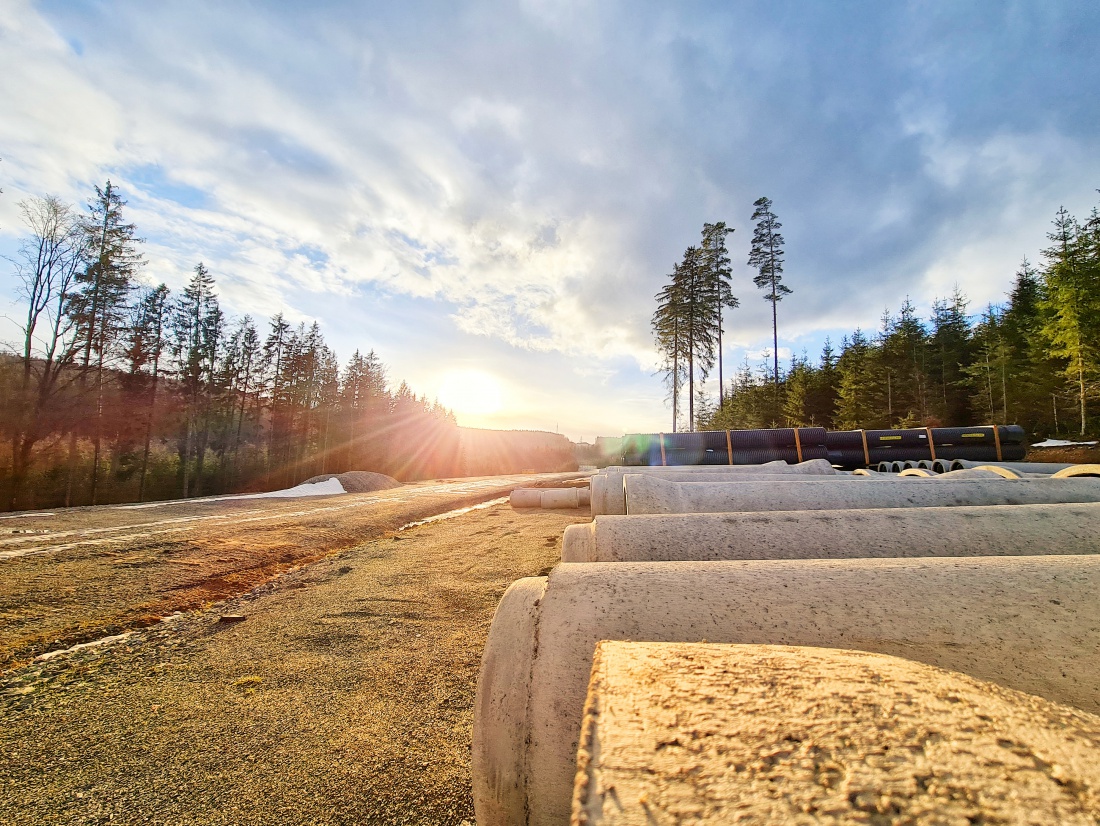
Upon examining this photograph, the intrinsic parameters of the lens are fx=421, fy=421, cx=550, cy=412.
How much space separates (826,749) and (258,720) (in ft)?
8.19

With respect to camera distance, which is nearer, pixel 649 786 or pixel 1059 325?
pixel 649 786

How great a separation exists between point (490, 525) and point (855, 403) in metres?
36.5

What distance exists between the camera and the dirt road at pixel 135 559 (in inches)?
121

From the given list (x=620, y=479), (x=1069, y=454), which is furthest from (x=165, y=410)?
(x=1069, y=454)

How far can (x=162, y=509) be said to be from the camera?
8797 millimetres

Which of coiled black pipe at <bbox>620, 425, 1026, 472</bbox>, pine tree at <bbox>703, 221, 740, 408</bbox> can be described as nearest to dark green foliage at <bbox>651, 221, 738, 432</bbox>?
pine tree at <bbox>703, 221, 740, 408</bbox>

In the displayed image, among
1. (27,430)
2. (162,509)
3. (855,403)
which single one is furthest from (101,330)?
(855,403)

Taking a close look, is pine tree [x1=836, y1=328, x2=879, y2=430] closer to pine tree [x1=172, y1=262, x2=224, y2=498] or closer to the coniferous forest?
the coniferous forest

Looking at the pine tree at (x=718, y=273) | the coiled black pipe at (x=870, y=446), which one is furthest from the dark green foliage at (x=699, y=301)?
the coiled black pipe at (x=870, y=446)

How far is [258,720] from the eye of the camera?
2049 mm

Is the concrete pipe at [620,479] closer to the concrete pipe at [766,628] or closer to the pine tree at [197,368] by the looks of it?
the concrete pipe at [766,628]

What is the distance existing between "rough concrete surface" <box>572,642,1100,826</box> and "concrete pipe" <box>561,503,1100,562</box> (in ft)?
3.83

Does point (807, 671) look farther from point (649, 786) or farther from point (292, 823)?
point (292, 823)

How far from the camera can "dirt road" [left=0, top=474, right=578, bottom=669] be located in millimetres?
3084
